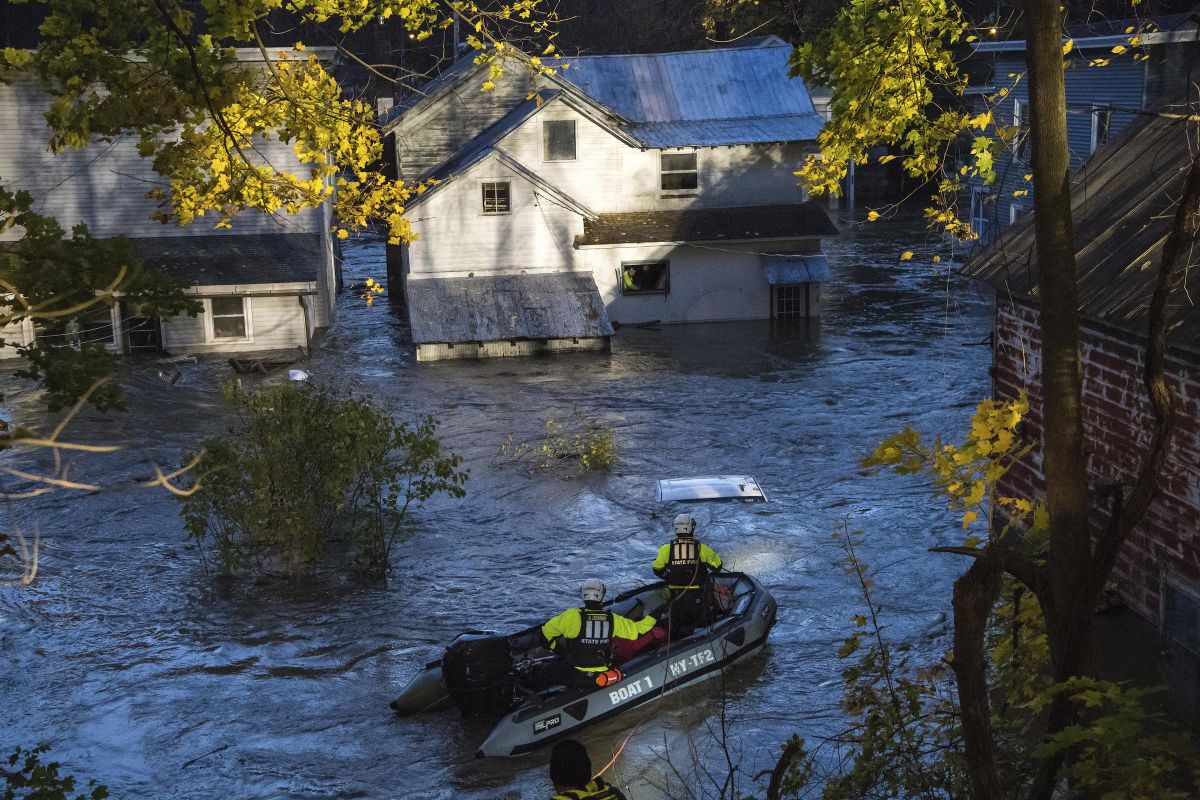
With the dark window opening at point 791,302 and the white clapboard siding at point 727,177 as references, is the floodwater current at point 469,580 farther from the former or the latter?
the white clapboard siding at point 727,177

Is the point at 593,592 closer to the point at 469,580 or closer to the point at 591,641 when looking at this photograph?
the point at 591,641

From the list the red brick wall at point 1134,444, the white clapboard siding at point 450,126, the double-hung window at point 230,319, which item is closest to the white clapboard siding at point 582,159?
the white clapboard siding at point 450,126

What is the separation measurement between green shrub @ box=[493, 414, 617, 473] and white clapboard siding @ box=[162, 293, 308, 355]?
32.9 ft

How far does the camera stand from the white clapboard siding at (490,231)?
35531 mm

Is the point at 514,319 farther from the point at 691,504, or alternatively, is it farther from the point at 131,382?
the point at 691,504

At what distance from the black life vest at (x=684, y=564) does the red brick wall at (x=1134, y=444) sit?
4056 mm

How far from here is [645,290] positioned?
3794 centimetres

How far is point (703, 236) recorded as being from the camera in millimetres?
36688

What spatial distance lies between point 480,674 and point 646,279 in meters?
25.3

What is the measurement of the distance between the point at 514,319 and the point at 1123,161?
21373 millimetres

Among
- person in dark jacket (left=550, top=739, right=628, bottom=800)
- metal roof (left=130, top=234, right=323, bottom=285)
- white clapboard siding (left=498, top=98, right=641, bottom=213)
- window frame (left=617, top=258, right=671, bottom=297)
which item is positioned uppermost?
white clapboard siding (left=498, top=98, right=641, bottom=213)

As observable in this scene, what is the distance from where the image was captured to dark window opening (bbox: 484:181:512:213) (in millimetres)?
35625

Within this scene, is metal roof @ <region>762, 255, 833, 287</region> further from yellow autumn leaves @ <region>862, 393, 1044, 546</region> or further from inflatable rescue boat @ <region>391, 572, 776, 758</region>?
yellow autumn leaves @ <region>862, 393, 1044, 546</region>

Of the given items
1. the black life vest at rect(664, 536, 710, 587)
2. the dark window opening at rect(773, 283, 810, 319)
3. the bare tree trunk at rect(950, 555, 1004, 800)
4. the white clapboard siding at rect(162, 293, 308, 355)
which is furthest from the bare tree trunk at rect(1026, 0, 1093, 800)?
the dark window opening at rect(773, 283, 810, 319)
